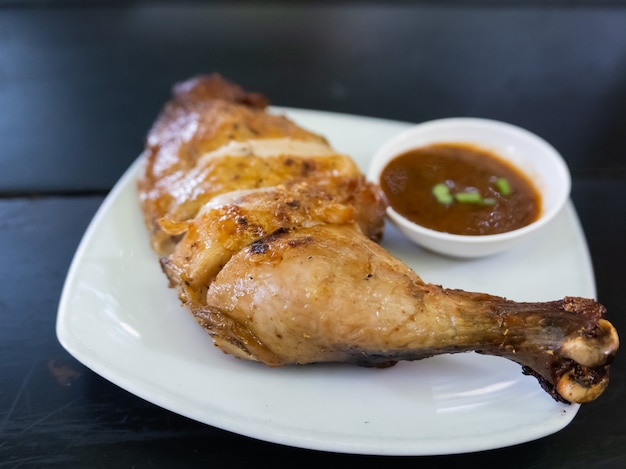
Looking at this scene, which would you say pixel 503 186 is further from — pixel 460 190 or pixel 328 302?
pixel 328 302

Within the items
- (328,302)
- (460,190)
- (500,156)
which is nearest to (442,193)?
(460,190)

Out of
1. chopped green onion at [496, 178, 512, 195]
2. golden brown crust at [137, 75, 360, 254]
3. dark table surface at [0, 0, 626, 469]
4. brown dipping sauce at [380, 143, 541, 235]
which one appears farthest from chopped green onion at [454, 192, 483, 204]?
dark table surface at [0, 0, 626, 469]

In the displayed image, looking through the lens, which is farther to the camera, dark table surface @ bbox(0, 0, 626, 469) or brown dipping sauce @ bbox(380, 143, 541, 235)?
brown dipping sauce @ bbox(380, 143, 541, 235)

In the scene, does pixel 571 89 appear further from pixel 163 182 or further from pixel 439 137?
pixel 163 182

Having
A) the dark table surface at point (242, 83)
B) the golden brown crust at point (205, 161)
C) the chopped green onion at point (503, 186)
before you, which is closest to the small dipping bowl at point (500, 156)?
the chopped green onion at point (503, 186)

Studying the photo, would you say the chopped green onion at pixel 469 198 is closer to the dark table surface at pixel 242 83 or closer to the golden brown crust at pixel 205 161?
the golden brown crust at pixel 205 161

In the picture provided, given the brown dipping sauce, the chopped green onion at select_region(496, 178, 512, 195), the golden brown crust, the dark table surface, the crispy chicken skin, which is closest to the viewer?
the crispy chicken skin

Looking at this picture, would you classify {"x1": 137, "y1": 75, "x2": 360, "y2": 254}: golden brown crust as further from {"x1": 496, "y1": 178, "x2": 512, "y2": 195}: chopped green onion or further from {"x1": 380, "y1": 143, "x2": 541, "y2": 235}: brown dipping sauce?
{"x1": 496, "y1": 178, "x2": 512, "y2": 195}: chopped green onion

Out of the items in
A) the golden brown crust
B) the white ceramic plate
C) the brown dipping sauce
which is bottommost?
the white ceramic plate
